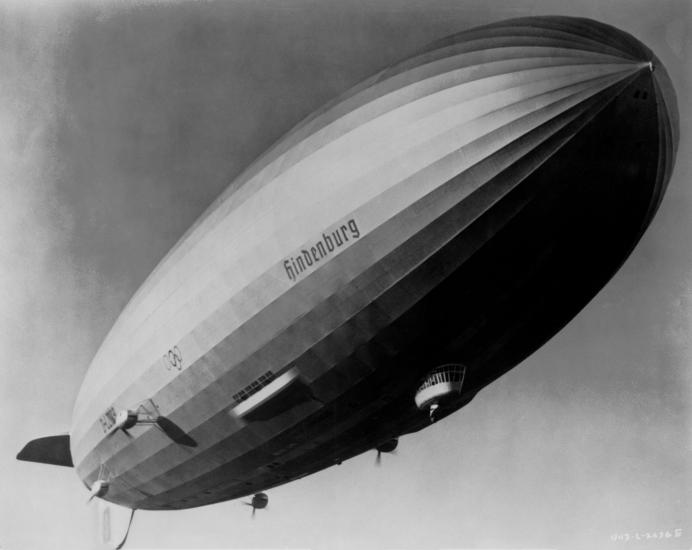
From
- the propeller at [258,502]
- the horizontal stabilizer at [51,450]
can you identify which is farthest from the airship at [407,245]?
the horizontal stabilizer at [51,450]

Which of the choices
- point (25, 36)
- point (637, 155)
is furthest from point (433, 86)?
point (25, 36)

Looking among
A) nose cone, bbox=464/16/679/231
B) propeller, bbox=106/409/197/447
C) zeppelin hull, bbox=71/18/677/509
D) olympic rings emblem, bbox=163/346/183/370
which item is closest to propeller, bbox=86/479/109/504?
propeller, bbox=106/409/197/447

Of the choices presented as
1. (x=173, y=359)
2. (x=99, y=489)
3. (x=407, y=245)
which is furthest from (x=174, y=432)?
(x=407, y=245)

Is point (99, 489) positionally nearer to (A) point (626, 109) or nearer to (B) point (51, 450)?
(B) point (51, 450)

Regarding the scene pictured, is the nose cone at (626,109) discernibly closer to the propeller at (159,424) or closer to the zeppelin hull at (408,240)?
the zeppelin hull at (408,240)

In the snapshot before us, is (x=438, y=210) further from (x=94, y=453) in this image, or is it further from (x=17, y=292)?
(x=94, y=453)

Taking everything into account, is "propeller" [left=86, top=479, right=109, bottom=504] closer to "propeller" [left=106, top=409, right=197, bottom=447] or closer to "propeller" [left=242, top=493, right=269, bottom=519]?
"propeller" [left=106, top=409, right=197, bottom=447]
